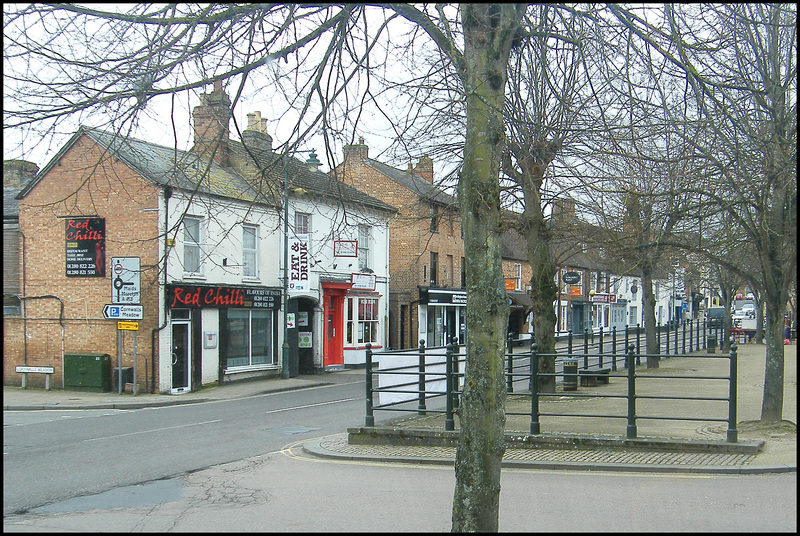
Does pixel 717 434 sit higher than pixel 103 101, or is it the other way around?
pixel 103 101

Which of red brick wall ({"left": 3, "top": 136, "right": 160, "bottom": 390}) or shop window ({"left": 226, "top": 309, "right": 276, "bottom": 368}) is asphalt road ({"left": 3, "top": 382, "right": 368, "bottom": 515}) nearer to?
red brick wall ({"left": 3, "top": 136, "right": 160, "bottom": 390})

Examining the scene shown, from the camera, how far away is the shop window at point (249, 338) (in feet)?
82.6

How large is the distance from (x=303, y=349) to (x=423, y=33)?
2296cm

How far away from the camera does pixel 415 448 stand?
11125 mm

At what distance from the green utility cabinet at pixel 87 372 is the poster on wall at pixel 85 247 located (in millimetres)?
2626

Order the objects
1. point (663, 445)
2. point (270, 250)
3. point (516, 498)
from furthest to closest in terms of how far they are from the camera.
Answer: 1. point (270, 250)
2. point (663, 445)
3. point (516, 498)

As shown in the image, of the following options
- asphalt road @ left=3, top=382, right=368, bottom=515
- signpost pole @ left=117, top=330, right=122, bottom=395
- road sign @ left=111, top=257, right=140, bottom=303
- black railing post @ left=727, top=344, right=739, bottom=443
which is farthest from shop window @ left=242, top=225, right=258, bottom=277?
black railing post @ left=727, top=344, right=739, bottom=443

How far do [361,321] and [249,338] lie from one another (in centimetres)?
711

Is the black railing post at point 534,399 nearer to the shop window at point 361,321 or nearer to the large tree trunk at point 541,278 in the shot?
the large tree trunk at point 541,278

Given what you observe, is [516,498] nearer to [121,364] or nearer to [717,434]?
[717,434]

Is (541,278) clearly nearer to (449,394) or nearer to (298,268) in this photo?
(449,394)

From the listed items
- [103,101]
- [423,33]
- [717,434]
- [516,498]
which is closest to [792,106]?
[717,434]

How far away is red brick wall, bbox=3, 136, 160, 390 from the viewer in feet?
72.2

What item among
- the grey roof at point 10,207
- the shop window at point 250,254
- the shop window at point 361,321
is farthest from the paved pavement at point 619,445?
the grey roof at point 10,207
